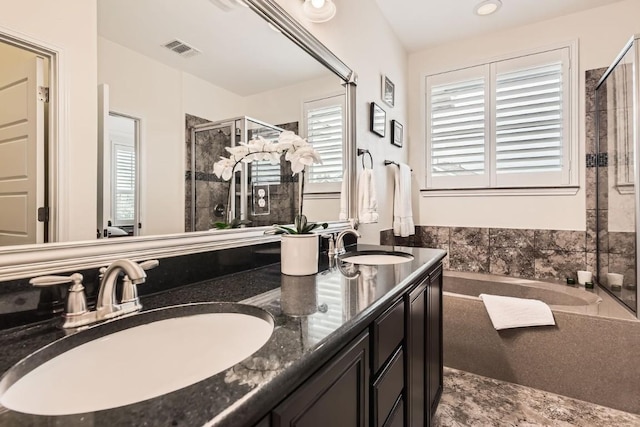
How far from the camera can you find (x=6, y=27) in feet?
2.12

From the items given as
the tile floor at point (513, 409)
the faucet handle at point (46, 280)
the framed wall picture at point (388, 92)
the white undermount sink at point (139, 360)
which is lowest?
the tile floor at point (513, 409)

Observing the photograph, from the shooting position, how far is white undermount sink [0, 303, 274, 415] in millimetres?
478

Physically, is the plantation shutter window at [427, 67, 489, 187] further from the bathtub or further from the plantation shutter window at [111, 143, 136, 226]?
the plantation shutter window at [111, 143, 136, 226]

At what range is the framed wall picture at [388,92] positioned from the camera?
2549 millimetres

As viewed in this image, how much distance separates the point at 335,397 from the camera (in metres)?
0.66

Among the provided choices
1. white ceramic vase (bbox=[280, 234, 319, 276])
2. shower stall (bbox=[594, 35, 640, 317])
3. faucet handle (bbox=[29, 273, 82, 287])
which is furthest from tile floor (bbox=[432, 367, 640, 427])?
faucet handle (bbox=[29, 273, 82, 287])

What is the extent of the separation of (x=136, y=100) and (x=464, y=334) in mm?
2237

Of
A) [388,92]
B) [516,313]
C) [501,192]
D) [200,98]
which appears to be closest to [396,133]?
[388,92]

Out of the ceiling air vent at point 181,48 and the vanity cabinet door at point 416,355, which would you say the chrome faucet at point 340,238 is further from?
the ceiling air vent at point 181,48

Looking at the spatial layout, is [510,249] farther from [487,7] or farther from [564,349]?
[487,7]

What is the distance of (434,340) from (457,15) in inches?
99.2

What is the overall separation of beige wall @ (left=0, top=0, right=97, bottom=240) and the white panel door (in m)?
0.05

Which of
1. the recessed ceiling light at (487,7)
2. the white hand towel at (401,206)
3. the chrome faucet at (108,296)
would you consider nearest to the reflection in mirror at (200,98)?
the chrome faucet at (108,296)

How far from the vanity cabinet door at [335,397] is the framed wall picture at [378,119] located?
71.3 inches
